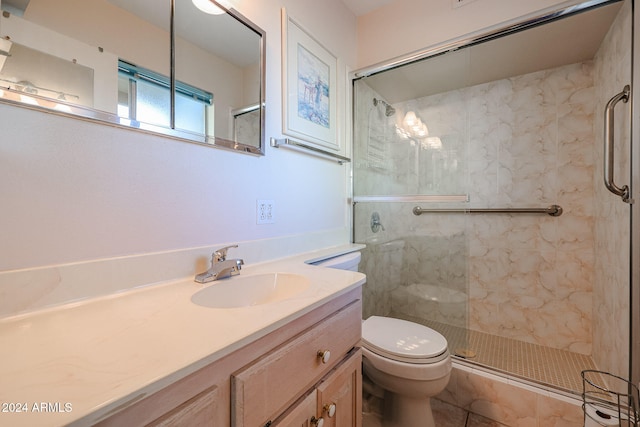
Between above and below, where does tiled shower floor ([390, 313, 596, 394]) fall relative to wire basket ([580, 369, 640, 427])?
below

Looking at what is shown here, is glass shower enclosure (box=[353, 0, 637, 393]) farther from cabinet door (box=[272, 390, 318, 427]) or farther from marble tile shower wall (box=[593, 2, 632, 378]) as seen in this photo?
cabinet door (box=[272, 390, 318, 427])

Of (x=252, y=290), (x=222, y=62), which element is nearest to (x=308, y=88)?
(x=222, y=62)

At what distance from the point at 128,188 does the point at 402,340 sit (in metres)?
1.34

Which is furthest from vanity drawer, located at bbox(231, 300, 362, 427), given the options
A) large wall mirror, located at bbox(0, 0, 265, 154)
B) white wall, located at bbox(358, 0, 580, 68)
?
white wall, located at bbox(358, 0, 580, 68)

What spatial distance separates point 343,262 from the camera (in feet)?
4.91

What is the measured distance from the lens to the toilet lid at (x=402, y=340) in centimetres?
120

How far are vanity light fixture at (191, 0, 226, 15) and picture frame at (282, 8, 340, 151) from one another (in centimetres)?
37

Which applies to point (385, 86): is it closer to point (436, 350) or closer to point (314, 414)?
point (436, 350)

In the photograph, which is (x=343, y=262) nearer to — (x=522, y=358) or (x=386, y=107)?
(x=386, y=107)

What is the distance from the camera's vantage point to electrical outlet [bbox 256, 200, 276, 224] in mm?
1242

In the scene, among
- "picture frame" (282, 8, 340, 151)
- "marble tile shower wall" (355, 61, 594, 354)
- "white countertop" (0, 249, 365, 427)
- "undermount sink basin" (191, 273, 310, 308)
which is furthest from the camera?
"marble tile shower wall" (355, 61, 594, 354)

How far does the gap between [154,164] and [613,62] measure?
7.89ft

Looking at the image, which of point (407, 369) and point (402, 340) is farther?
point (402, 340)

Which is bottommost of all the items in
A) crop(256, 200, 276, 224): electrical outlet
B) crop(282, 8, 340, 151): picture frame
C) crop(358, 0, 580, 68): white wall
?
crop(256, 200, 276, 224): electrical outlet
